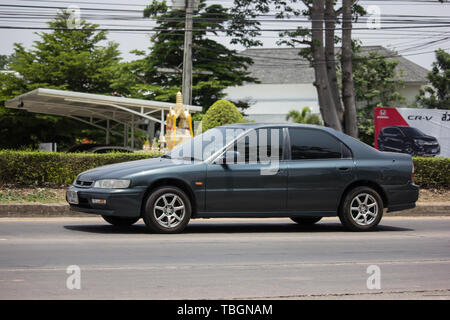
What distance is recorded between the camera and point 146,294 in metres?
5.40

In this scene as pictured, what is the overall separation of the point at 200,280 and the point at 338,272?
1.54 metres

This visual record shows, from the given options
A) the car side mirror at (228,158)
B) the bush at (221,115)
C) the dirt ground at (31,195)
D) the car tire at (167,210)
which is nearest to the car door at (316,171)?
the car side mirror at (228,158)

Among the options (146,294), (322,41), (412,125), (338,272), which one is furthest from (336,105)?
(146,294)

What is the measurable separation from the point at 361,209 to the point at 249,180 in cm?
200

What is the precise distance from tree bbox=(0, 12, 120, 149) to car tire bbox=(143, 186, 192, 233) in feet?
84.9

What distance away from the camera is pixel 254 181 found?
384 inches

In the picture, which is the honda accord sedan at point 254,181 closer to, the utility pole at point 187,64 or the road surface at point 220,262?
the road surface at point 220,262

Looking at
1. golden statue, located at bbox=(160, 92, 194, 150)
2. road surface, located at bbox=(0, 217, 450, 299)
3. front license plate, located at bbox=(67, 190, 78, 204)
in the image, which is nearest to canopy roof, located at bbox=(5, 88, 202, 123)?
golden statue, located at bbox=(160, 92, 194, 150)

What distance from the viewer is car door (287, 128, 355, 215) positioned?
10.0 m

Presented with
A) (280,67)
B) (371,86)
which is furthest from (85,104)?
(280,67)

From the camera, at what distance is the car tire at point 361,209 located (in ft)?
33.8

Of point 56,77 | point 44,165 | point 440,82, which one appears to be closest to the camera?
point 44,165

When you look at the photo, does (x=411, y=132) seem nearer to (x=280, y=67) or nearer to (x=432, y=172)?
(x=432, y=172)

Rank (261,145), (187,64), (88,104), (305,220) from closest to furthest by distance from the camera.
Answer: (261,145)
(305,220)
(187,64)
(88,104)
